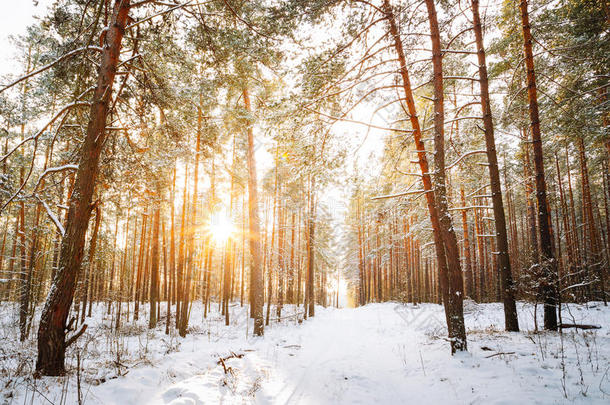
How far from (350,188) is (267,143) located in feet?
16.8

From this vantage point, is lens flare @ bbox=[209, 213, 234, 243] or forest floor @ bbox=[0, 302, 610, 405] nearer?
forest floor @ bbox=[0, 302, 610, 405]

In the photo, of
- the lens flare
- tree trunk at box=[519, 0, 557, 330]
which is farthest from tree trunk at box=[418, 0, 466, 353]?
the lens flare

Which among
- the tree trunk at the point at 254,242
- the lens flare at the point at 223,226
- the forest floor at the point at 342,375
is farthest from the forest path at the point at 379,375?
the lens flare at the point at 223,226

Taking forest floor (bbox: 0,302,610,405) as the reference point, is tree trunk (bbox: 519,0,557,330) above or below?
above

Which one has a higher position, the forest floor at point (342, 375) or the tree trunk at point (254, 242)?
the tree trunk at point (254, 242)

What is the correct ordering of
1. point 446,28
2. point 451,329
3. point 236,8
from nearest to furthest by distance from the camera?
point 236,8, point 451,329, point 446,28

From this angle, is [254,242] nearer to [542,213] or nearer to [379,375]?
[379,375]

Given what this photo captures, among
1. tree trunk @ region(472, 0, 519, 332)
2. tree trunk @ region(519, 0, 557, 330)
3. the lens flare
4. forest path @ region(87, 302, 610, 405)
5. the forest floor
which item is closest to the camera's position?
the forest floor

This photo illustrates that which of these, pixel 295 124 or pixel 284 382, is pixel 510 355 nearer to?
pixel 284 382

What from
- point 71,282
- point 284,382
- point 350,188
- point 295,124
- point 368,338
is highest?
point 295,124

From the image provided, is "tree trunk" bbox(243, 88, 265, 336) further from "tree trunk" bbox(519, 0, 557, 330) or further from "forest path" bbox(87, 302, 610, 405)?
"tree trunk" bbox(519, 0, 557, 330)

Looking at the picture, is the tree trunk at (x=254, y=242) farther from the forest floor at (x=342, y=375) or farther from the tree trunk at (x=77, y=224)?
the tree trunk at (x=77, y=224)

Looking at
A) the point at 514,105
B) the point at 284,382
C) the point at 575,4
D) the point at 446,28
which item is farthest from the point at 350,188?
the point at 575,4

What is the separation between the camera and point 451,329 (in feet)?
21.1
